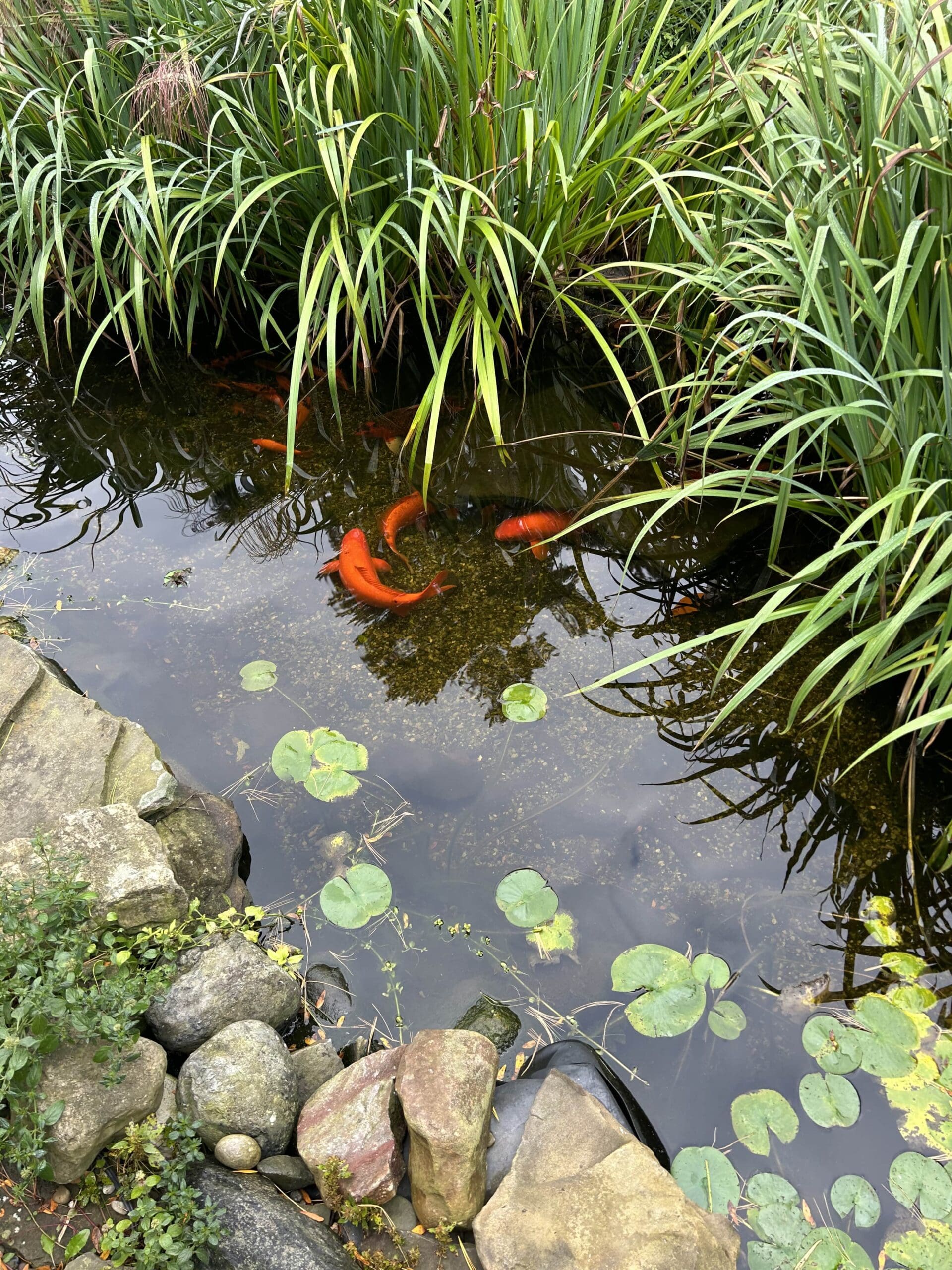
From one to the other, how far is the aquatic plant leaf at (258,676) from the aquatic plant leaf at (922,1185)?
5.89 feet

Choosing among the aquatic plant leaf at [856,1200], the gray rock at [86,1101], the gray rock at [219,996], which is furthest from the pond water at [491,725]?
the gray rock at [86,1101]

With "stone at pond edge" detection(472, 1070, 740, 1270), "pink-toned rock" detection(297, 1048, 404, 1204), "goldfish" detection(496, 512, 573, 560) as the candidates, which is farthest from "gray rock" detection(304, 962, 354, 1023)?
"goldfish" detection(496, 512, 573, 560)

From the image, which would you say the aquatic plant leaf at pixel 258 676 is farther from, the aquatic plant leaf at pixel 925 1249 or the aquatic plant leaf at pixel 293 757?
the aquatic plant leaf at pixel 925 1249

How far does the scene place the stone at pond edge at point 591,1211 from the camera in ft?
4.55

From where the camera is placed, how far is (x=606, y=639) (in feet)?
8.29

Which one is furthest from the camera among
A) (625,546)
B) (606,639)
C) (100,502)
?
(100,502)

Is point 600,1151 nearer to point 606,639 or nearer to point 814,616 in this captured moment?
point 814,616

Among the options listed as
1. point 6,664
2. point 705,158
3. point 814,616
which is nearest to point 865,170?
point 814,616

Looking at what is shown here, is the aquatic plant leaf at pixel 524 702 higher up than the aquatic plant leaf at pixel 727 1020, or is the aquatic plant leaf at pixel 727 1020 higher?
the aquatic plant leaf at pixel 524 702

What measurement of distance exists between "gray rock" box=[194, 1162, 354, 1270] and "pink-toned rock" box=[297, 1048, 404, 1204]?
3.0 inches

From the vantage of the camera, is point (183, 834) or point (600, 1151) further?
point (183, 834)

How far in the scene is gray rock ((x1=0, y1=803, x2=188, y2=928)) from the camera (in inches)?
68.5

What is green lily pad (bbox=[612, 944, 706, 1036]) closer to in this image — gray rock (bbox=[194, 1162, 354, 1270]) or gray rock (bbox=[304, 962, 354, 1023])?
gray rock (bbox=[304, 962, 354, 1023])

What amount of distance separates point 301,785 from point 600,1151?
3.52ft
